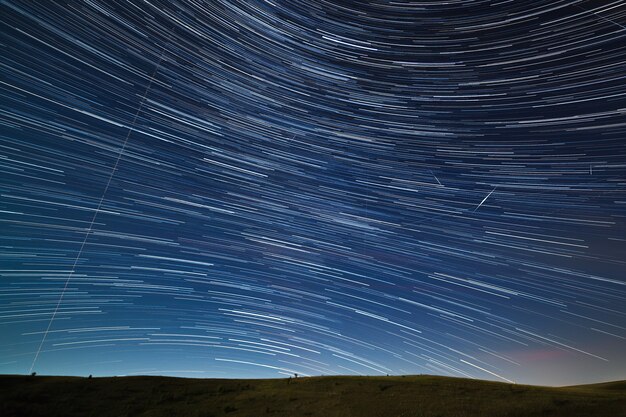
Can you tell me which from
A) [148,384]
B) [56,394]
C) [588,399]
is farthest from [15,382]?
[588,399]

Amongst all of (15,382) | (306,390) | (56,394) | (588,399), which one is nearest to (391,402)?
(306,390)

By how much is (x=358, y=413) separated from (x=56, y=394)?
69.0 feet

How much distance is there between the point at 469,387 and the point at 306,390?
1296 centimetres

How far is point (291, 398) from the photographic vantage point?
27812 millimetres

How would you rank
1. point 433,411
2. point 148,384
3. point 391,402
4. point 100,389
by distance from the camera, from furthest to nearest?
point 148,384 < point 100,389 < point 391,402 < point 433,411

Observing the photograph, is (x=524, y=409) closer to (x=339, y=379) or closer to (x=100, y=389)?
(x=339, y=379)

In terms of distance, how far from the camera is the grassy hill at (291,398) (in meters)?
24.5

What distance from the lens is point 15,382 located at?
97.7 ft

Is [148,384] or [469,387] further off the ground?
[148,384]

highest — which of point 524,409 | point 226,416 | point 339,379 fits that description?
point 339,379

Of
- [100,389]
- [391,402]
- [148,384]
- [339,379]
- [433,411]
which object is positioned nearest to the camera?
[433,411]

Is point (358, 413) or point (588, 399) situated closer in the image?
point (358, 413)

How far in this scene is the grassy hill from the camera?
24.5m

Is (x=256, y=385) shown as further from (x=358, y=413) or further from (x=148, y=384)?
(x=358, y=413)
